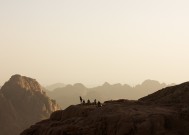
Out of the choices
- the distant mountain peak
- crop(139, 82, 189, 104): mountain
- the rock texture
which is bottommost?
the rock texture

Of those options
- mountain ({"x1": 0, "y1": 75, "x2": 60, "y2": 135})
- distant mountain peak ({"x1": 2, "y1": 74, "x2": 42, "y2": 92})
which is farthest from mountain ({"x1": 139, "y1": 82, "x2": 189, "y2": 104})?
distant mountain peak ({"x1": 2, "y1": 74, "x2": 42, "y2": 92})

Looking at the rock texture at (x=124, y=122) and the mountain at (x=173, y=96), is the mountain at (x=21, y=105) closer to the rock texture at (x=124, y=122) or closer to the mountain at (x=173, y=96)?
the mountain at (x=173, y=96)

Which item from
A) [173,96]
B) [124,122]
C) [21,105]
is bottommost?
[124,122]

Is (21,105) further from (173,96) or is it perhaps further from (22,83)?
(173,96)

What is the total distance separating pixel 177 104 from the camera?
3866cm

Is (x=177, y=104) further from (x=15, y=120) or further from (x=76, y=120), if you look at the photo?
(x=15, y=120)

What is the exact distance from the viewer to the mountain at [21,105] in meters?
115

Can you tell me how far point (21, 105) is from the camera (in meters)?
126

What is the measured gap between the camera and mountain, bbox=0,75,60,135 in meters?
115

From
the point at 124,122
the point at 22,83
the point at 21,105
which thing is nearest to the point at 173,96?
the point at 124,122

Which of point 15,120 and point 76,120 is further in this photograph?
point 15,120

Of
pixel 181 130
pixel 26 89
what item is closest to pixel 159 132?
pixel 181 130

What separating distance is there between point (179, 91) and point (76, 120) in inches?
561

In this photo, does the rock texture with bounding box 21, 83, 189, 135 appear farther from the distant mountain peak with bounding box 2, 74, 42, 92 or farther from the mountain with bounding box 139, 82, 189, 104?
the distant mountain peak with bounding box 2, 74, 42, 92
